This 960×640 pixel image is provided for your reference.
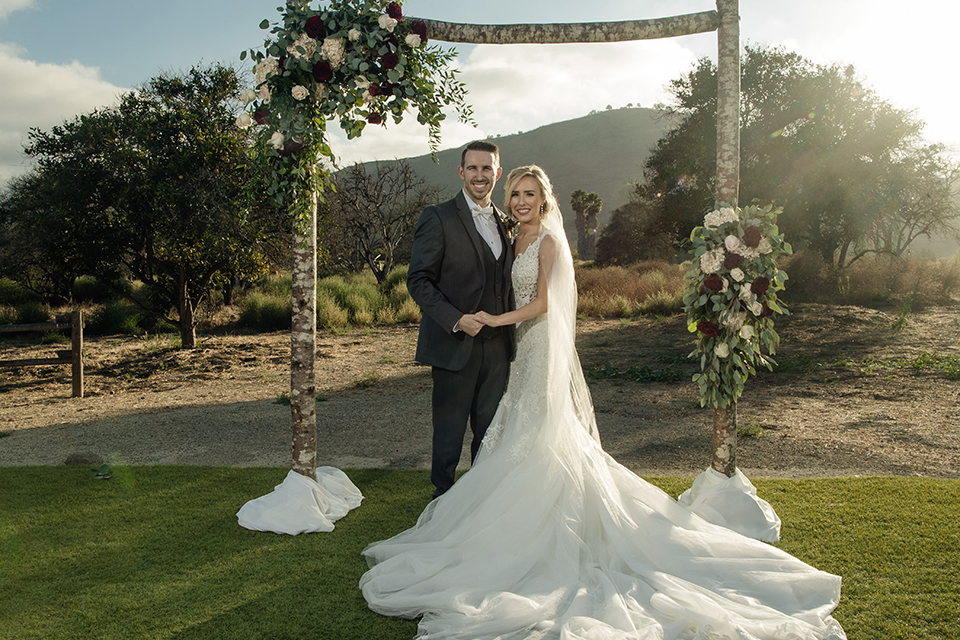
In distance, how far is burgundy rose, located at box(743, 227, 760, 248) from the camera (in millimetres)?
3973

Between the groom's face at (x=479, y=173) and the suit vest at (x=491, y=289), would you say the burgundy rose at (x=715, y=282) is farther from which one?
the groom's face at (x=479, y=173)

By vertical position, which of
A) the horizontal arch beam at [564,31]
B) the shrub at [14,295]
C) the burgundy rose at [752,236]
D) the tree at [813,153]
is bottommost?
the shrub at [14,295]

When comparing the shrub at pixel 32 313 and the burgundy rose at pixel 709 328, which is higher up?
the burgundy rose at pixel 709 328

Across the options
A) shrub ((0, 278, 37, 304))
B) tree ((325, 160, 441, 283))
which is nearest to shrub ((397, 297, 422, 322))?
tree ((325, 160, 441, 283))

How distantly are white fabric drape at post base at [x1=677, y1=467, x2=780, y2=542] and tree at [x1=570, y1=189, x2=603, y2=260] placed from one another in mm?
34062

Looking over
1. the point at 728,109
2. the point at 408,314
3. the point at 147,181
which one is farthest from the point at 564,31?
the point at 408,314

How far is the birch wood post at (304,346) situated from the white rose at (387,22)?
1208 mm

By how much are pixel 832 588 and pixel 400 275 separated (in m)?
18.1

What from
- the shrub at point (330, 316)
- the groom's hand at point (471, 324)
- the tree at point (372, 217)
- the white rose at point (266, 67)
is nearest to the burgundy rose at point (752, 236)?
the groom's hand at point (471, 324)

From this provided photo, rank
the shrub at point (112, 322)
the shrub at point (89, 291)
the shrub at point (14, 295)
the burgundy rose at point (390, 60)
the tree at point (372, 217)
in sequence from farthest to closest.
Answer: the tree at point (372, 217), the shrub at point (89, 291), the shrub at point (14, 295), the shrub at point (112, 322), the burgundy rose at point (390, 60)

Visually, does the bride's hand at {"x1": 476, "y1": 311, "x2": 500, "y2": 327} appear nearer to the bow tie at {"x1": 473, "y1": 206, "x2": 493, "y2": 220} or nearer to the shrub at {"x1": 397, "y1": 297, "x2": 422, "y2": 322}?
the bow tie at {"x1": 473, "y1": 206, "x2": 493, "y2": 220}

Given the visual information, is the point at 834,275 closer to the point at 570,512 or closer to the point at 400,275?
the point at 400,275

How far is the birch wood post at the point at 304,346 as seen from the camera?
4305 mm

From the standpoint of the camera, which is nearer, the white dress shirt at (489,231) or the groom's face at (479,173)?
the groom's face at (479,173)
